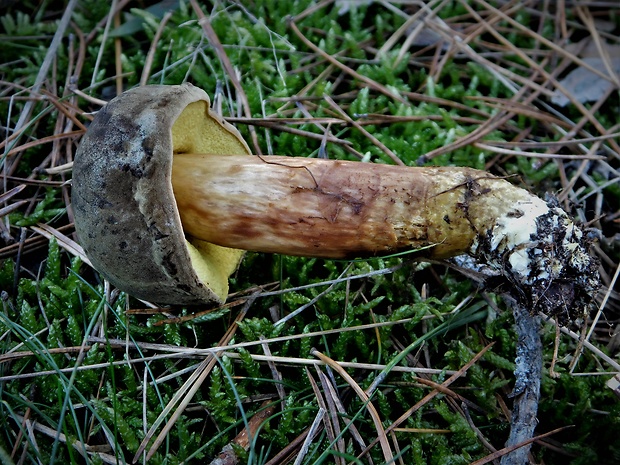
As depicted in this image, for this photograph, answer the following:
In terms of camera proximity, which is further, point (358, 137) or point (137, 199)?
point (358, 137)

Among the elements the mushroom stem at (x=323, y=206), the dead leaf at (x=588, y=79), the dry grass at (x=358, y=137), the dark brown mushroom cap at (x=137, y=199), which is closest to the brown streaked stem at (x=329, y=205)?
the mushroom stem at (x=323, y=206)

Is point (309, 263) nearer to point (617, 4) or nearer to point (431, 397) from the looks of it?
point (431, 397)

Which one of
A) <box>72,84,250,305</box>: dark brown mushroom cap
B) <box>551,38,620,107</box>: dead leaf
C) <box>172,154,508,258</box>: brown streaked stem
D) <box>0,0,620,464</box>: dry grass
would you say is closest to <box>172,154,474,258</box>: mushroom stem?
<box>172,154,508,258</box>: brown streaked stem

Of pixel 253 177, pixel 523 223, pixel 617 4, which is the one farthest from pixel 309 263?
pixel 617 4

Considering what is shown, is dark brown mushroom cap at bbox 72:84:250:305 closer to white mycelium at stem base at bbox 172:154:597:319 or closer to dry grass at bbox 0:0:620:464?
white mycelium at stem base at bbox 172:154:597:319

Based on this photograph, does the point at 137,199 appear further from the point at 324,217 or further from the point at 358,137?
the point at 358,137

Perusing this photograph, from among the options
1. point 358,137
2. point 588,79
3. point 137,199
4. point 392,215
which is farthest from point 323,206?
point 588,79

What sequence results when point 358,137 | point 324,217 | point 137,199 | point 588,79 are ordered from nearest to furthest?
point 137,199 < point 324,217 < point 358,137 < point 588,79

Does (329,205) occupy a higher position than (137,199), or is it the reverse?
(137,199)
